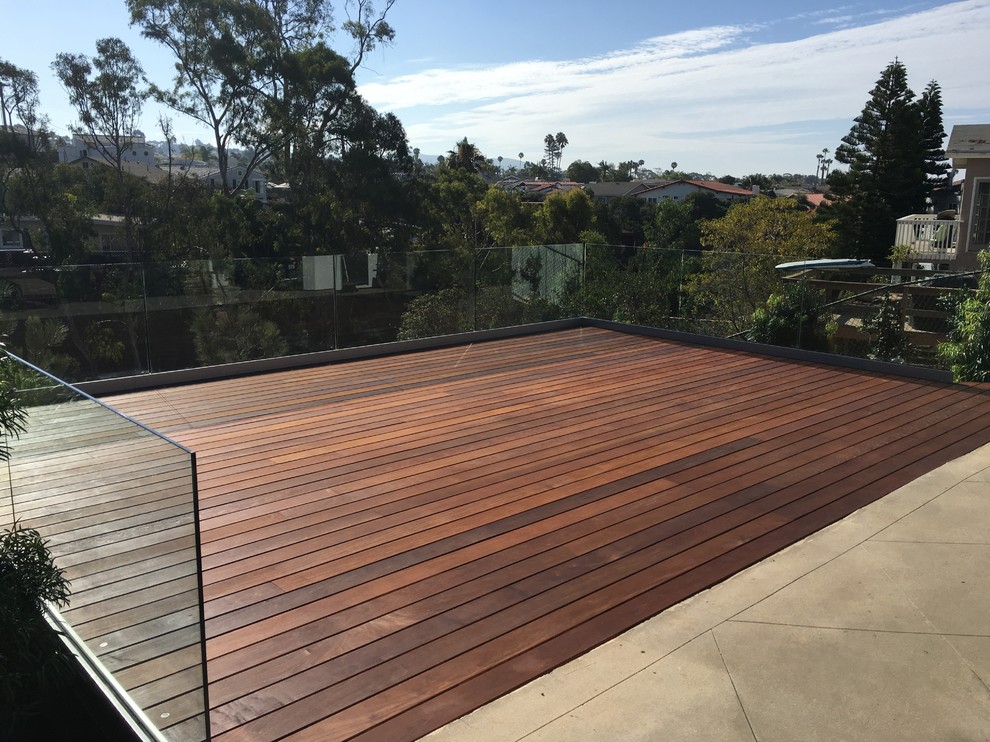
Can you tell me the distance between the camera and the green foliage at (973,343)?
6.39 metres

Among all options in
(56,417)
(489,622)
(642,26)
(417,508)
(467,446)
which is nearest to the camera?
(56,417)

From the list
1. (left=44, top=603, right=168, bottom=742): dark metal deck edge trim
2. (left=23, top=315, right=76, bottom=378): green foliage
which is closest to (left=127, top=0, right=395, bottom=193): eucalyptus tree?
(left=23, top=315, right=76, bottom=378): green foliage

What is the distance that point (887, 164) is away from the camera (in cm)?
2472

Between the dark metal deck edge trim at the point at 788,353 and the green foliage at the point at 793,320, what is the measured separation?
0.40 feet

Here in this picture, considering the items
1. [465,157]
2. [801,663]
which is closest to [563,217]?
[465,157]

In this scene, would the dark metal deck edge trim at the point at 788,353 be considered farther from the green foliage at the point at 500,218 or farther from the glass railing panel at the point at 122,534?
the green foliage at the point at 500,218

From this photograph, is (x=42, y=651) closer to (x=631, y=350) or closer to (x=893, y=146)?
(x=631, y=350)

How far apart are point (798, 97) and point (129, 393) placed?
2209 cm

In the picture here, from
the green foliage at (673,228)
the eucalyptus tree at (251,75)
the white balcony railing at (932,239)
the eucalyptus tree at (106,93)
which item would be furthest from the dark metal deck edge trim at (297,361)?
the green foliage at (673,228)

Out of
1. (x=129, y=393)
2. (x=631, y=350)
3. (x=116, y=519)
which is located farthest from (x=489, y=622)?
(x=631, y=350)

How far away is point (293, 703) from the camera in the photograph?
228 centimetres

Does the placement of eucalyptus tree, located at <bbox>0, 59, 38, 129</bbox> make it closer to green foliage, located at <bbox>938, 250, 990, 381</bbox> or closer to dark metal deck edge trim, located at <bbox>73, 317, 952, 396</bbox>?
dark metal deck edge trim, located at <bbox>73, 317, 952, 396</bbox>

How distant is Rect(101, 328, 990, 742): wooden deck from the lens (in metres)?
2.47

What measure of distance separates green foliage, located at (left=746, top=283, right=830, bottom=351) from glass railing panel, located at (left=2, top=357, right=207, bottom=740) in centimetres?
677
